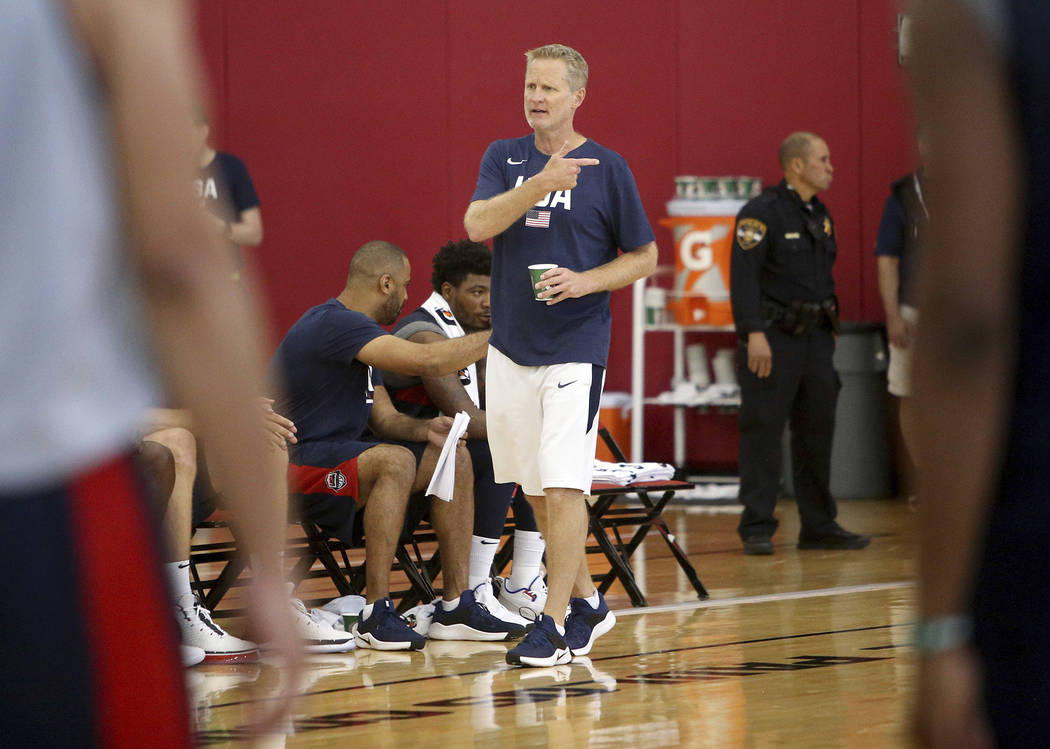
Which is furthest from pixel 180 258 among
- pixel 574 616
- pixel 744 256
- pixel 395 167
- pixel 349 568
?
pixel 395 167

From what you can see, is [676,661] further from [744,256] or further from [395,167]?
[395,167]

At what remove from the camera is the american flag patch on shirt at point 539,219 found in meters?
4.78

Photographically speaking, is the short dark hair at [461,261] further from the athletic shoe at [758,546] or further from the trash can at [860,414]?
the trash can at [860,414]

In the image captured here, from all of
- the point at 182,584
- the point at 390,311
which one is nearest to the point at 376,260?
the point at 390,311

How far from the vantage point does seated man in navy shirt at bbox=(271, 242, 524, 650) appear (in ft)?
16.5

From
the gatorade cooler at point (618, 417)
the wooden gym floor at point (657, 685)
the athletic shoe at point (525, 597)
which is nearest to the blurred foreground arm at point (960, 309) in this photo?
the wooden gym floor at point (657, 685)

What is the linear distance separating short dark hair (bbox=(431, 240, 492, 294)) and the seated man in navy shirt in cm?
32

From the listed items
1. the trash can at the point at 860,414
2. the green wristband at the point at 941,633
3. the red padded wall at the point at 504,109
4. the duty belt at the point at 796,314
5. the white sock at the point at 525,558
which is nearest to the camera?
the green wristband at the point at 941,633

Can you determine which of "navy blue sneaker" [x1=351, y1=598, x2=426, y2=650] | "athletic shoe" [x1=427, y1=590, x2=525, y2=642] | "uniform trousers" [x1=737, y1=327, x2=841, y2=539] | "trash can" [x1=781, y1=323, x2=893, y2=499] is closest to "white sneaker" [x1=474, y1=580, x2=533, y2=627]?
"athletic shoe" [x1=427, y1=590, x2=525, y2=642]

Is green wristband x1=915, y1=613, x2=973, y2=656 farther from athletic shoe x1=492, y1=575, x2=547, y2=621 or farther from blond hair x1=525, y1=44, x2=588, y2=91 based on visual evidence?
athletic shoe x1=492, y1=575, x2=547, y2=621

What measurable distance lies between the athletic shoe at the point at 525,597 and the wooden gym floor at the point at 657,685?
32 centimetres

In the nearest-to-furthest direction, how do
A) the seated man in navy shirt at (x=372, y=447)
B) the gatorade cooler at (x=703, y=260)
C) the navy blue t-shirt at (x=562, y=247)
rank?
the navy blue t-shirt at (x=562, y=247)
the seated man in navy shirt at (x=372, y=447)
the gatorade cooler at (x=703, y=260)

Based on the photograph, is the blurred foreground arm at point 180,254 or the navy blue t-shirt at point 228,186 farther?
the navy blue t-shirt at point 228,186

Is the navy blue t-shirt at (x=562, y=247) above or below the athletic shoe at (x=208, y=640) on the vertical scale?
above
